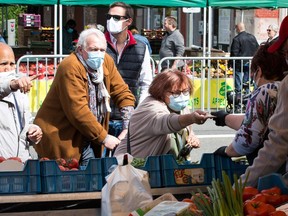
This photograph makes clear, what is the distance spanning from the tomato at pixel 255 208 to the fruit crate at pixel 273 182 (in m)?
0.37

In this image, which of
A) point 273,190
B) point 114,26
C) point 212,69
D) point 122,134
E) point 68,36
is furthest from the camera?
point 68,36

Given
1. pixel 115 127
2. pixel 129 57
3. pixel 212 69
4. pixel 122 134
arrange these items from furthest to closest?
1. pixel 212 69
2. pixel 129 57
3. pixel 115 127
4. pixel 122 134

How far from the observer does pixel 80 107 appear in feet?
22.4

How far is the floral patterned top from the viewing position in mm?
5156

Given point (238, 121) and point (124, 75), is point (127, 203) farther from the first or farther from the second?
point (124, 75)

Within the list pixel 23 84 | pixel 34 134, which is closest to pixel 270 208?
pixel 23 84

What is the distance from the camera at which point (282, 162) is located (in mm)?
4590

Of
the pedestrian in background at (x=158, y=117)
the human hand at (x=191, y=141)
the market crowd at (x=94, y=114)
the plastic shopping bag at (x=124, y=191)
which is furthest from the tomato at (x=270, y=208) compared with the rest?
the human hand at (x=191, y=141)

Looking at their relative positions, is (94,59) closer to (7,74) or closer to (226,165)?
(7,74)

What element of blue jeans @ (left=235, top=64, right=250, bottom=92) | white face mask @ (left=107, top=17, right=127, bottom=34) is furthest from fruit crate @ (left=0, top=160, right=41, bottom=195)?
blue jeans @ (left=235, top=64, right=250, bottom=92)

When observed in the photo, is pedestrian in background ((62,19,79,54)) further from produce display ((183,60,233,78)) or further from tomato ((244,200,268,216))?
tomato ((244,200,268,216))

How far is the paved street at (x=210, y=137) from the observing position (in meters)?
12.3

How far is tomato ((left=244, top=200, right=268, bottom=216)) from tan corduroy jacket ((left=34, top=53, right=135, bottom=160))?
2.79 metres

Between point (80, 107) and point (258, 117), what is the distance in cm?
197
